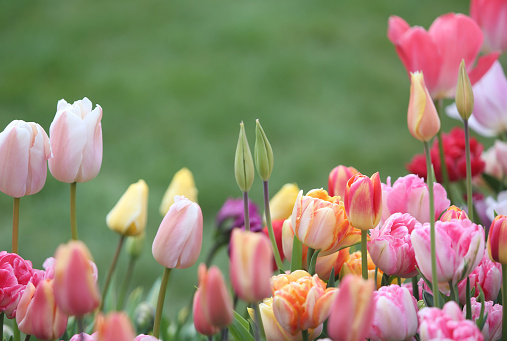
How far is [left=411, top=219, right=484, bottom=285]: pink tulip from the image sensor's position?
411 mm

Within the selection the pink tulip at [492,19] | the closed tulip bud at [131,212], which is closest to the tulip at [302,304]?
the closed tulip bud at [131,212]

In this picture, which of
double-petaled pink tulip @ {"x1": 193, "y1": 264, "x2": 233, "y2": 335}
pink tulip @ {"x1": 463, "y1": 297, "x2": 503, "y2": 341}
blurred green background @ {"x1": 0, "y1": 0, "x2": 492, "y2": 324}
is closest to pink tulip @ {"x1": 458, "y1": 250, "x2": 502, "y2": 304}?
pink tulip @ {"x1": 463, "y1": 297, "x2": 503, "y2": 341}

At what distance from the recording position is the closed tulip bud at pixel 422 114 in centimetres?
40

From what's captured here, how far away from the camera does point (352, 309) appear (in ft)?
1.03

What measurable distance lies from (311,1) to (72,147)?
10.9 ft

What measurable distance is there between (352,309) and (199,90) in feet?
8.43

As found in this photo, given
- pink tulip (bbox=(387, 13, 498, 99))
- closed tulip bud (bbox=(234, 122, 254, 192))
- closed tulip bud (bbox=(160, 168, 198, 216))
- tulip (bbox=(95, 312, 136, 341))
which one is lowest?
tulip (bbox=(95, 312, 136, 341))

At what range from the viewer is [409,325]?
1.36ft

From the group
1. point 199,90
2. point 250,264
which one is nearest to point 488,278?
point 250,264

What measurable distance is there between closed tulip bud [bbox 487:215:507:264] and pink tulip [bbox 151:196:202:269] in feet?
0.65

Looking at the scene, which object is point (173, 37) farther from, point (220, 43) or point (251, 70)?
point (251, 70)

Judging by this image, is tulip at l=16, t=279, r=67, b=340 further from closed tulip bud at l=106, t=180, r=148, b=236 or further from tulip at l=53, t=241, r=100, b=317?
closed tulip bud at l=106, t=180, r=148, b=236

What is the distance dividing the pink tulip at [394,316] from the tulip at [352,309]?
0.28 ft

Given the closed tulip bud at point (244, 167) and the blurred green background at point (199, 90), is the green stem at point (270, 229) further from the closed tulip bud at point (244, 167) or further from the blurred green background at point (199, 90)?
the blurred green background at point (199, 90)
